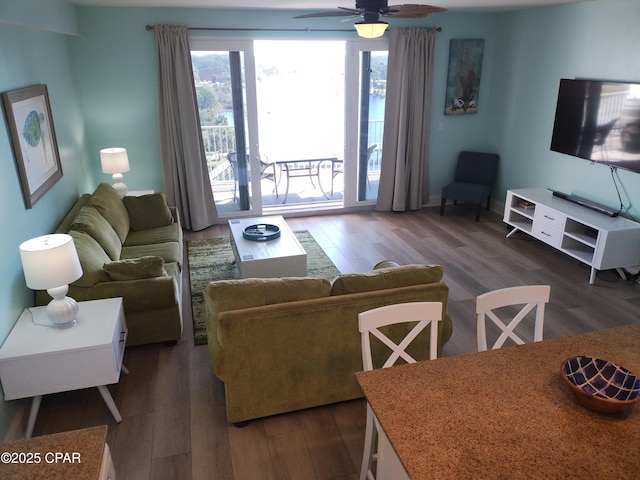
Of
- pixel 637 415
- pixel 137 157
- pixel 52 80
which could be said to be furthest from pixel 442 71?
pixel 637 415

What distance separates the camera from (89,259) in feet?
11.1

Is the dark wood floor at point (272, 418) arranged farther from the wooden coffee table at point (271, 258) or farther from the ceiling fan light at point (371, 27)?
the ceiling fan light at point (371, 27)

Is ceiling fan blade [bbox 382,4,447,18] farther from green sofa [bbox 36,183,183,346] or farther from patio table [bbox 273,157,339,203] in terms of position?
patio table [bbox 273,157,339,203]

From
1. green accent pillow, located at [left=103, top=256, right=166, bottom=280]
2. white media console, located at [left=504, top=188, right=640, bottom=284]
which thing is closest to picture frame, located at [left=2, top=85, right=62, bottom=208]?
green accent pillow, located at [left=103, top=256, right=166, bottom=280]

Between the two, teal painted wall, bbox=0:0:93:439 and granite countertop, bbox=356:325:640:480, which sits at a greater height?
A: teal painted wall, bbox=0:0:93:439

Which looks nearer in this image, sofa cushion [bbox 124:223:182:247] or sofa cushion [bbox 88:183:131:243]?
sofa cushion [bbox 88:183:131:243]

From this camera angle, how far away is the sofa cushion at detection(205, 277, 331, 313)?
8.67 ft

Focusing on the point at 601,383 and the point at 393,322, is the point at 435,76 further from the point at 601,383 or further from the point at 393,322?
the point at 601,383

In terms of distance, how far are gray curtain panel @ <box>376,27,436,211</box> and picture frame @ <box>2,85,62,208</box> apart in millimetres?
4172

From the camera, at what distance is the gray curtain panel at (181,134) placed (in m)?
5.61

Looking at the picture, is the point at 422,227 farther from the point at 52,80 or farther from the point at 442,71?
the point at 52,80

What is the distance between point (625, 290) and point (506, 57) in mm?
3570

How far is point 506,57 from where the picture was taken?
21.4 feet

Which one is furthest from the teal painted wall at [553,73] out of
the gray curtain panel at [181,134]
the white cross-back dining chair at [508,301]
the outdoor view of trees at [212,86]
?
the gray curtain panel at [181,134]
